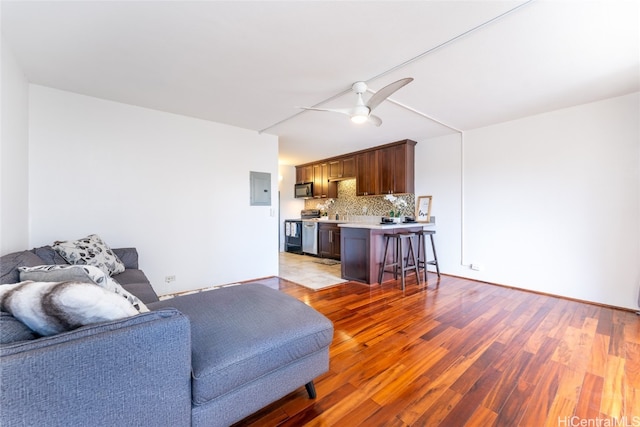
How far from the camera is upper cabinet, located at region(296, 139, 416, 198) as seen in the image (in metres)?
4.77

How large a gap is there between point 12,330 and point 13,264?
83cm

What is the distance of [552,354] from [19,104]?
4883mm

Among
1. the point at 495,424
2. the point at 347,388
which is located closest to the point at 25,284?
the point at 347,388

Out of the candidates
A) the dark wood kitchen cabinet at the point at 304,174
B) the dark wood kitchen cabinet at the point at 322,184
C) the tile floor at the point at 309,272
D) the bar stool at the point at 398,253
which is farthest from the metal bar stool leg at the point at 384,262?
the dark wood kitchen cabinet at the point at 304,174

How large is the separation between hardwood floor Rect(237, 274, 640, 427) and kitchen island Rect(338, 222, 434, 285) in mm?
836

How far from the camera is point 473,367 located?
6.17ft

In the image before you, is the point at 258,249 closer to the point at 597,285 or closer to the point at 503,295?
the point at 503,295

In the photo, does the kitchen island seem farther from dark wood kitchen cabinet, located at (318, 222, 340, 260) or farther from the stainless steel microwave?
the stainless steel microwave

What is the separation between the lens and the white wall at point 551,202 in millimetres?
2939

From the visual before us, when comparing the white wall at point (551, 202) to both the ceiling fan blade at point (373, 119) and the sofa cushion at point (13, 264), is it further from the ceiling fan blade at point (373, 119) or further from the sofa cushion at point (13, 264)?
the sofa cushion at point (13, 264)

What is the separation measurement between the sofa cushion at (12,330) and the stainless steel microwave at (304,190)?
602 centimetres

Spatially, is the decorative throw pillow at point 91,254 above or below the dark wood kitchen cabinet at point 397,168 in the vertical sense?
below

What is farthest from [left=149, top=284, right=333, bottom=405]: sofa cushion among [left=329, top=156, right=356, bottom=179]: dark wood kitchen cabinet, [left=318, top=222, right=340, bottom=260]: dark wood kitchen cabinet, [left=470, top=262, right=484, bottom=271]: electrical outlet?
[left=329, top=156, right=356, bottom=179]: dark wood kitchen cabinet

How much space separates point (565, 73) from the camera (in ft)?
7.86
